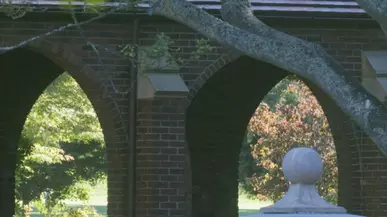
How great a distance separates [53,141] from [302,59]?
792 inches

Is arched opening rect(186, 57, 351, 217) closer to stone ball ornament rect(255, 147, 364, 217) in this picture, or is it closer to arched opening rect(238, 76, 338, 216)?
stone ball ornament rect(255, 147, 364, 217)

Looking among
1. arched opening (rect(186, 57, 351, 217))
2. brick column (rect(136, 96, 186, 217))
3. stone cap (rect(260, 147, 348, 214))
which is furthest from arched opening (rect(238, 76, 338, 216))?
stone cap (rect(260, 147, 348, 214))

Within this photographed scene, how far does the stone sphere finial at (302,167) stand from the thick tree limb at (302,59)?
1.95m

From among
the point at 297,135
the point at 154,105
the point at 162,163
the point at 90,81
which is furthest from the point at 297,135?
the point at 154,105

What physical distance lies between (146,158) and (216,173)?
188 inches

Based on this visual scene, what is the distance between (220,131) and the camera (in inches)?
669

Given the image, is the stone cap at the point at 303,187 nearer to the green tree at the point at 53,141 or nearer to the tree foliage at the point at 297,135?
the green tree at the point at 53,141

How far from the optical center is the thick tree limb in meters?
6.19

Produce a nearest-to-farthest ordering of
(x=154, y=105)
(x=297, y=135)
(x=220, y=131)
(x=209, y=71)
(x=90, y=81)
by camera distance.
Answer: (x=154, y=105), (x=209, y=71), (x=90, y=81), (x=220, y=131), (x=297, y=135)

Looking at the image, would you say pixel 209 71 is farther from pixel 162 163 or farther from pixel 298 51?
pixel 298 51

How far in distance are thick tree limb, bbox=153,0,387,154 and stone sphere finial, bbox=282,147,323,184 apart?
76.6 inches

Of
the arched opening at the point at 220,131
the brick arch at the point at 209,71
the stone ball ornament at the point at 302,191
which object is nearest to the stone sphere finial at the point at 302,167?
the stone ball ornament at the point at 302,191

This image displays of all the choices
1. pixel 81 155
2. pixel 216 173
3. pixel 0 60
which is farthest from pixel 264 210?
pixel 81 155

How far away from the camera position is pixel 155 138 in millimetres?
12375
